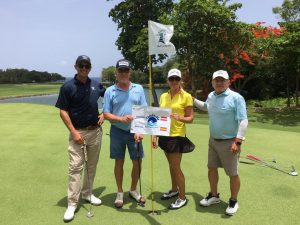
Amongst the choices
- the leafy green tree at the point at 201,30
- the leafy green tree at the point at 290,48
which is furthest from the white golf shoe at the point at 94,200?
the leafy green tree at the point at 201,30

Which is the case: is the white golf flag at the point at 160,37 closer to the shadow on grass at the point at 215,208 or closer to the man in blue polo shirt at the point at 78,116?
the man in blue polo shirt at the point at 78,116

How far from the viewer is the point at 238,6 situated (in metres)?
19.5

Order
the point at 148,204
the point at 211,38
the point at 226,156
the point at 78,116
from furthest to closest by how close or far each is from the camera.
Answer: the point at 211,38 → the point at 148,204 → the point at 78,116 → the point at 226,156

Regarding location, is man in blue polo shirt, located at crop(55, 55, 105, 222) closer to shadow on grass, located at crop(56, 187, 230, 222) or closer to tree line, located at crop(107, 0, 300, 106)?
shadow on grass, located at crop(56, 187, 230, 222)

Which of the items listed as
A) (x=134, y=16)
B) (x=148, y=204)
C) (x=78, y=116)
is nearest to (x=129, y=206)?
(x=148, y=204)

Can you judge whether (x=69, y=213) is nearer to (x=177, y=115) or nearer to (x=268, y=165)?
(x=177, y=115)

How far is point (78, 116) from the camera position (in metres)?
4.73

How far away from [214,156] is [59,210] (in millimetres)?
2272

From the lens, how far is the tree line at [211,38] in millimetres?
18125

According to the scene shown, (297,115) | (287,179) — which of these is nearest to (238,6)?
(297,115)

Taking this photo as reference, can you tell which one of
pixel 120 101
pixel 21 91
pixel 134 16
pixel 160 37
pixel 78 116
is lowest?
pixel 21 91

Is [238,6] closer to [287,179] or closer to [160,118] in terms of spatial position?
[287,179]

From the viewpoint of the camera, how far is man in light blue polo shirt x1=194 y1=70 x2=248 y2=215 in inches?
173

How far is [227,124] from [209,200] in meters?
1.19
